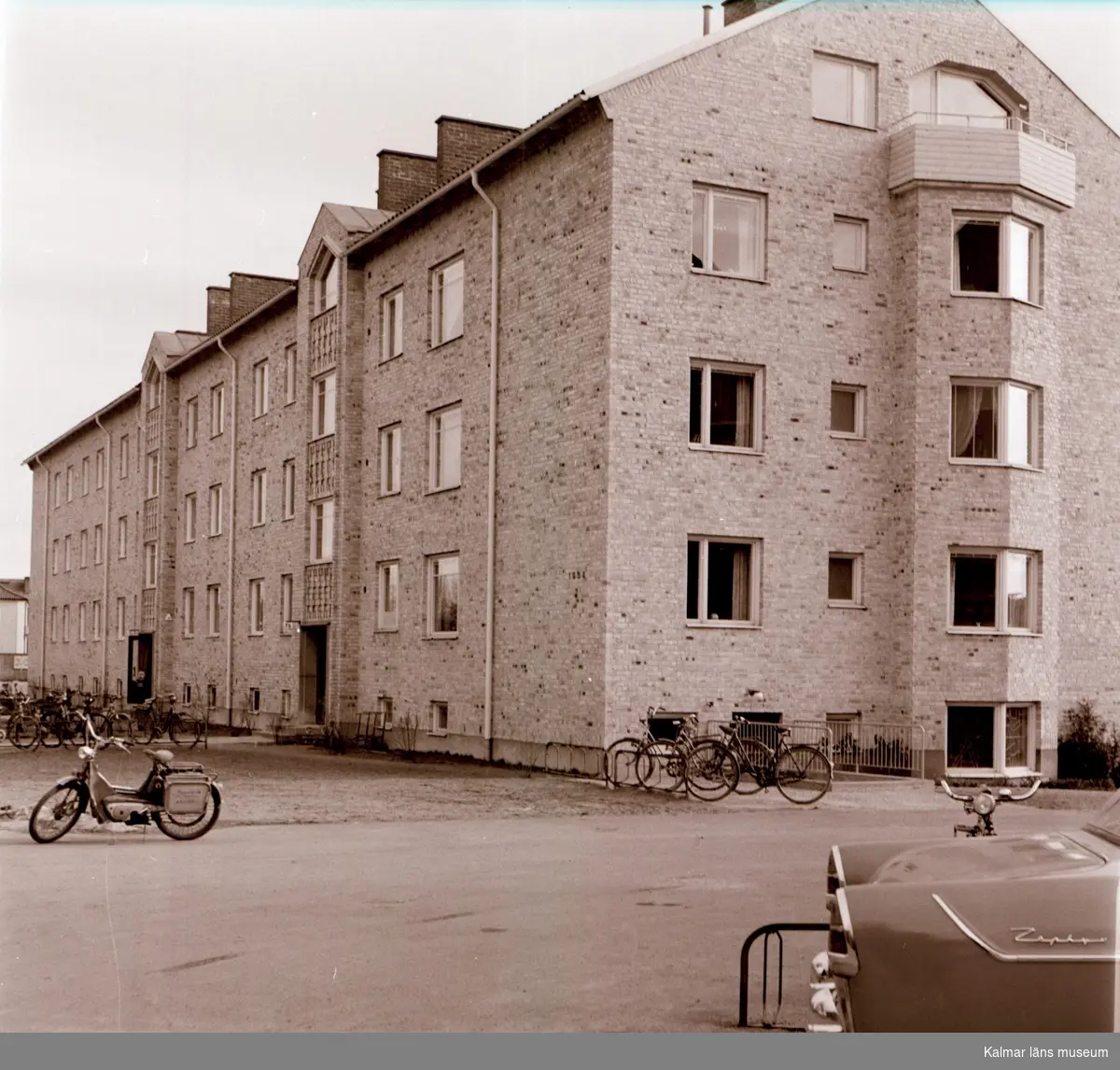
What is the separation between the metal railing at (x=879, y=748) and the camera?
2256 cm

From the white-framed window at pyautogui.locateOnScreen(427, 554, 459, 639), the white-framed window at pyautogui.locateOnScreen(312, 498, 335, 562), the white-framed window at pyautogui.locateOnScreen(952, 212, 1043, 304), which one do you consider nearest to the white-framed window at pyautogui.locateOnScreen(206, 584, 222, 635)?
the white-framed window at pyautogui.locateOnScreen(312, 498, 335, 562)

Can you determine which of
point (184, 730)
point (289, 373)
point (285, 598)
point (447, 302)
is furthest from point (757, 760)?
point (289, 373)

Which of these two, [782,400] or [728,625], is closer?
[728,625]

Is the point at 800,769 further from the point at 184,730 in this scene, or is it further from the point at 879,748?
the point at 184,730

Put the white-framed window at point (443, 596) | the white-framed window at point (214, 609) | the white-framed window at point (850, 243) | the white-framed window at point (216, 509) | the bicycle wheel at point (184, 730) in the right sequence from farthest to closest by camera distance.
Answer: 1. the white-framed window at point (216, 509)
2. the white-framed window at point (214, 609)
3. the bicycle wheel at point (184, 730)
4. the white-framed window at point (443, 596)
5. the white-framed window at point (850, 243)

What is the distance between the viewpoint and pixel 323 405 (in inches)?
1271

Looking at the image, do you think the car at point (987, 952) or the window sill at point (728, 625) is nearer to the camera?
the car at point (987, 952)

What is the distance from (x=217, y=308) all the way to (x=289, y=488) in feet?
34.7

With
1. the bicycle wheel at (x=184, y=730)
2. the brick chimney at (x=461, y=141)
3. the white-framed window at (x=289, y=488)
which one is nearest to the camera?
the brick chimney at (x=461, y=141)

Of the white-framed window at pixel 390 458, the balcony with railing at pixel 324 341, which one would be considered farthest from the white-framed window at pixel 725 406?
the balcony with railing at pixel 324 341

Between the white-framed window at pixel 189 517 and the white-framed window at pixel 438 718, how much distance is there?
17267 millimetres

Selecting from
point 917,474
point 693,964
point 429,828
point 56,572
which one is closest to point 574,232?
point 917,474


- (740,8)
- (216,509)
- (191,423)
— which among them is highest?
(740,8)

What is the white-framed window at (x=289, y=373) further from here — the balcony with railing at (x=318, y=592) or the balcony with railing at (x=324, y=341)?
the balcony with railing at (x=318, y=592)
